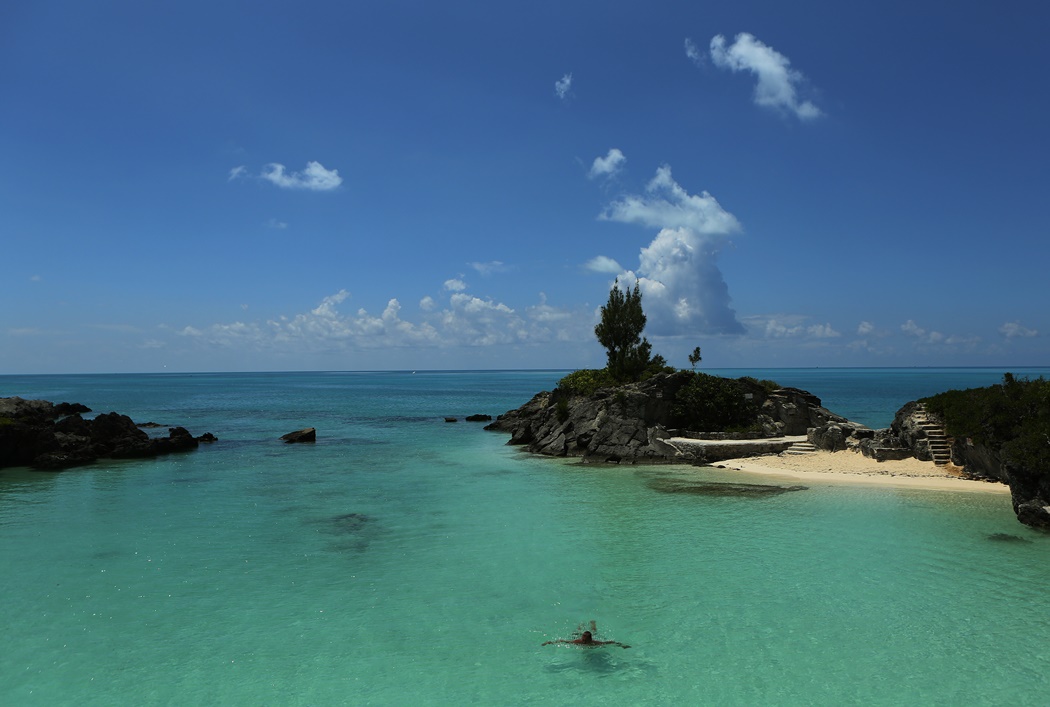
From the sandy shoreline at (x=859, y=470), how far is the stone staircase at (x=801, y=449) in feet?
1.50

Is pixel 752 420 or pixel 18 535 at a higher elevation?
pixel 752 420

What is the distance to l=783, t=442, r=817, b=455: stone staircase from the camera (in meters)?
36.0

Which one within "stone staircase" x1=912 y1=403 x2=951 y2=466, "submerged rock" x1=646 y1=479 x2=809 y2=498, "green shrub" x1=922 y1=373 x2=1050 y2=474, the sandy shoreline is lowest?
"submerged rock" x1=646 y1=479 x2=809 y2=498

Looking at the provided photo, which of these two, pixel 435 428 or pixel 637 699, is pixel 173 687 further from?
pixel 435 428

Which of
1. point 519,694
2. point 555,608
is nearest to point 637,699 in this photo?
point 519,694

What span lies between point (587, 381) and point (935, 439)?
27969mm

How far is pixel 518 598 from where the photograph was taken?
15203 millimetres

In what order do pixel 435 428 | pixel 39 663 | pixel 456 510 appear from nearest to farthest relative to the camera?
1. pixel 39 663
2. pixel 456 510
3. pixel 435 428

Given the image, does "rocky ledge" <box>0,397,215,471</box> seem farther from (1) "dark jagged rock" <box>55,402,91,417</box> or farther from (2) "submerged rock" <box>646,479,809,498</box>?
(1) "dark jagged rock" <box>55,402,91,417</box>

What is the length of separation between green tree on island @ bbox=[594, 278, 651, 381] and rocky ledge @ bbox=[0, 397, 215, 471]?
3568 cm

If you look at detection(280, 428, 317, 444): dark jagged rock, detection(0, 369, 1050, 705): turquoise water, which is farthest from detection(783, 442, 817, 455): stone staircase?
detection(280, 428, 317, 444): dark jagged rock

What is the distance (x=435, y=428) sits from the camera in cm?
6569

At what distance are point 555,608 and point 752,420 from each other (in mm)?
31456

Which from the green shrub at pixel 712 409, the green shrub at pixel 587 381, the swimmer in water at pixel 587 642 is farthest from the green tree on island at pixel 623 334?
the swimmer in water at pixel 587 642
